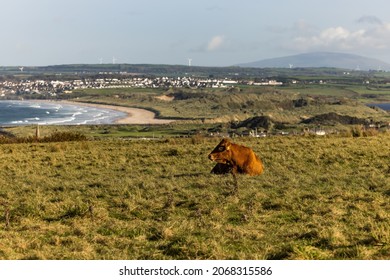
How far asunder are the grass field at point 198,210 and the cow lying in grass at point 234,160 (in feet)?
1.79

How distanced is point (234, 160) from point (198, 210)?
5696 mm

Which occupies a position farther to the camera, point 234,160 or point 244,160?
point 244,160

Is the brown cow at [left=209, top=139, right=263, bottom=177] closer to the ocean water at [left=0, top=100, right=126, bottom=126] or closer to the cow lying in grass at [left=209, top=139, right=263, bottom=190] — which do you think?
the cow lying in grass at [left=209, top=139, right=263, bottom=190]

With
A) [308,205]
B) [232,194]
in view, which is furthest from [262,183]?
[308,205]

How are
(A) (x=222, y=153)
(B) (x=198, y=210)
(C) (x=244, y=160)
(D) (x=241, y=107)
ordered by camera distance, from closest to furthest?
(B) (x=198, y=210), (A) (x=222, y=153), (C) (x=244, y=160), (D) (x=241, y=107)

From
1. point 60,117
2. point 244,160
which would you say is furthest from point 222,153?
point 60,117

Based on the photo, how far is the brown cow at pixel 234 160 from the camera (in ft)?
55.8

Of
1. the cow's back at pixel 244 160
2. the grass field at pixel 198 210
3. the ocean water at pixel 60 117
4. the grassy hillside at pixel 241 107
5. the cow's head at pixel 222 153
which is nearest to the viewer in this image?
the grass field at pixel 198 210

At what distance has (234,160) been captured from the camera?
57.3ft

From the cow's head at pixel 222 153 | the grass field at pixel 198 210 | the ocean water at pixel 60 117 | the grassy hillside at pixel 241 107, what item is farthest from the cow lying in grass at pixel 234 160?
the grassy hillside at pixel 241 107

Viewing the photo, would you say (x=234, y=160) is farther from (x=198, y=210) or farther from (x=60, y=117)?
(x=60, y=117)

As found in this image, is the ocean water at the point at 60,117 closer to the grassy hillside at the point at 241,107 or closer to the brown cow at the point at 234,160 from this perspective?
the grassy hillside at the point at 241,107

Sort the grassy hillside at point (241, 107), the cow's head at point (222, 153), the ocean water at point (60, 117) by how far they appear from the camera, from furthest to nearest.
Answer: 1. the grassy hillside at point (241, 107)
2. the ocean water at point (60, 117)
3. the cow's head at point (222, 153)
